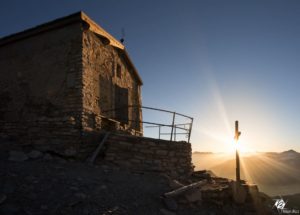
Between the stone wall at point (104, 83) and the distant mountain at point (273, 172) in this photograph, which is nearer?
the stone wall at point (104, 83)

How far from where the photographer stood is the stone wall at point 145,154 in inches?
373

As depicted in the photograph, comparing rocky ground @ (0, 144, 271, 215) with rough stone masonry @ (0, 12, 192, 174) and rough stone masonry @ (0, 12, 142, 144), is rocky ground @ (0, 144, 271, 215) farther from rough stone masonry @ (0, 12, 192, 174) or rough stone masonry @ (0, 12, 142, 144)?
rough stone masonry @ (0, 12, 142, 144)

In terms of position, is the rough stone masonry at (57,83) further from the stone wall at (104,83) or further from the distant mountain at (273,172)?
the distant mountain at (273,172)

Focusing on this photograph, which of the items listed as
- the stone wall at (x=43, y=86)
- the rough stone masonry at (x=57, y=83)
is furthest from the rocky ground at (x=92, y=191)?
the rough stone masonry at (x=57, y=83)

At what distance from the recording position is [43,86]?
10.4 meters

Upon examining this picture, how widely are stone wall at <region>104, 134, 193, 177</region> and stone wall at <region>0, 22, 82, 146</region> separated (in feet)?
4.74

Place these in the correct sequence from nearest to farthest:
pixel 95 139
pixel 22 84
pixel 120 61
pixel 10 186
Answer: pixel 10 186 < pixel 95 139 < pixel 22 84 < pixel 120 61

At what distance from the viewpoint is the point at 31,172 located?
7.01m

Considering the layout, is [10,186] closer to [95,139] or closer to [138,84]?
[95,139]

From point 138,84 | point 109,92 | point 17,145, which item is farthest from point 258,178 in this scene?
point 17,145

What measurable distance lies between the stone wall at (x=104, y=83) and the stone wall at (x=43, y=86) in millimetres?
432

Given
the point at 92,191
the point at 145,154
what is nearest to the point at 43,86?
the point at 145,154

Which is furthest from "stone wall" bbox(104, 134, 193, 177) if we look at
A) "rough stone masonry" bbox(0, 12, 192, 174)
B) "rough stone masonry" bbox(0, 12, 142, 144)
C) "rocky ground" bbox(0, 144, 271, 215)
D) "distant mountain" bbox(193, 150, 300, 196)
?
"distant mountain" bbox(193, 150, 300, 196)

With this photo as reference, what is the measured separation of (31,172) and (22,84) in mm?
5115
